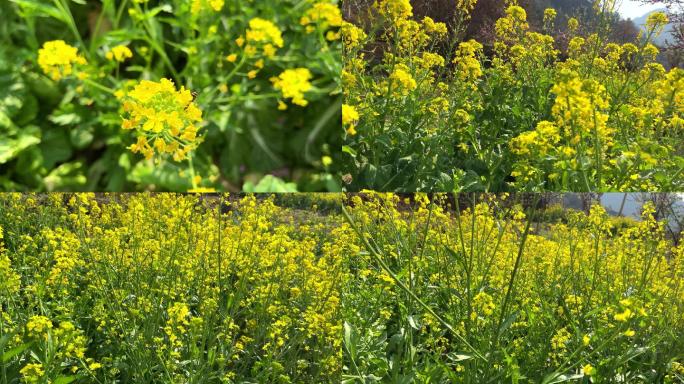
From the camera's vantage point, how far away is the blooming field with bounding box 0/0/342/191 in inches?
72.1

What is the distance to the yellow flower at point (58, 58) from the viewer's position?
185 centimetres

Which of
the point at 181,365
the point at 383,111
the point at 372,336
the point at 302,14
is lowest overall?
the point at 181,365

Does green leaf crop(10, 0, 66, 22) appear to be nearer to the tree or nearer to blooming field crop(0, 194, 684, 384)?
blooming field crop(0, 194, 684, 384)

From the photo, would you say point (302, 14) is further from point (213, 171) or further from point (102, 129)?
point (102, 129)

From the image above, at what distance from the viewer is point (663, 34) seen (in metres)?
2.81

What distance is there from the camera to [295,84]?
2.01 meters

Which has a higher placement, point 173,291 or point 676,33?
point 676,33

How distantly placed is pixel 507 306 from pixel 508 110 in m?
1.00

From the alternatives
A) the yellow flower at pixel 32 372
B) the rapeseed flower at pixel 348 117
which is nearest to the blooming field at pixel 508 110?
the rapeseed flower at pixel 348 117

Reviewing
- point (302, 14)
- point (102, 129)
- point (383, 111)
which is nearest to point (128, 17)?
point (102, 129)

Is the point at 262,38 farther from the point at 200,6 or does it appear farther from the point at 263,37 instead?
the point at 200,6

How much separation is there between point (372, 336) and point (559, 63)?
69.6 inches

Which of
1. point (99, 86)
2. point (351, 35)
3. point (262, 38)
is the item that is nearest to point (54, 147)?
point (99, 86)

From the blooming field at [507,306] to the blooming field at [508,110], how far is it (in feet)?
0.54
